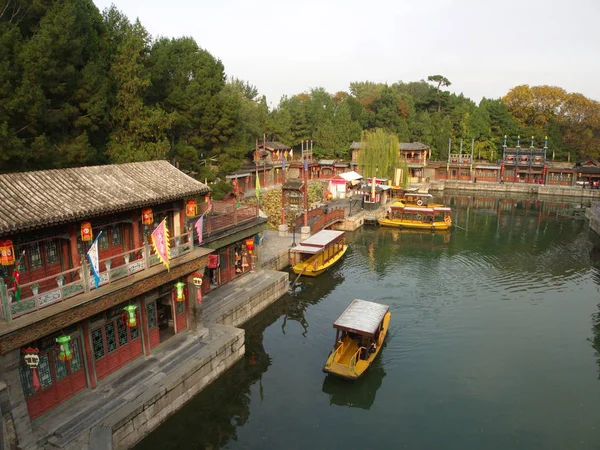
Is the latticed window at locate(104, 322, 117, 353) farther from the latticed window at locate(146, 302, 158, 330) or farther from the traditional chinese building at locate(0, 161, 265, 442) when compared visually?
the latticed window at locate(146, 302, 158, 330)

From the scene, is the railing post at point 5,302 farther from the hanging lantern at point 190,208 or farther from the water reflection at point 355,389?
the water reflection at point 355,389

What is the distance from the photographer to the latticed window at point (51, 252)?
14.8 meters

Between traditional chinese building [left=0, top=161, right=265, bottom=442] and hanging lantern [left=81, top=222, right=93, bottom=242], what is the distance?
3cm

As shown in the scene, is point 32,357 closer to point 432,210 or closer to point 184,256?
point 184,256

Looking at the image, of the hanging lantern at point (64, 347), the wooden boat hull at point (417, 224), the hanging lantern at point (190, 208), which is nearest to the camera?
the hanging lantern at point (64, 347)

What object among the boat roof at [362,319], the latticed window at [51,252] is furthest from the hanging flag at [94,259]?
the boat roof at [362,319]

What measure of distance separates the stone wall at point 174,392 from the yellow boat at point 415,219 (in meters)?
30.7

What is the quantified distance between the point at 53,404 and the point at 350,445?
9.85m

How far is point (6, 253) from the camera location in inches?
498

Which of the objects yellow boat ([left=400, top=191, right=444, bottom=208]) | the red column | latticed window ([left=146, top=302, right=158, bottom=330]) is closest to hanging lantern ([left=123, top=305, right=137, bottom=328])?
the red column

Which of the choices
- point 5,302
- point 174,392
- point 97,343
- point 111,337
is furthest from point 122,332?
point 5,302

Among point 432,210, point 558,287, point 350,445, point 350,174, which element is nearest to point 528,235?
point 432,210

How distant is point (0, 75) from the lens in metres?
20.0

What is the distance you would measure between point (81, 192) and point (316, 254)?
1918 centimetres
